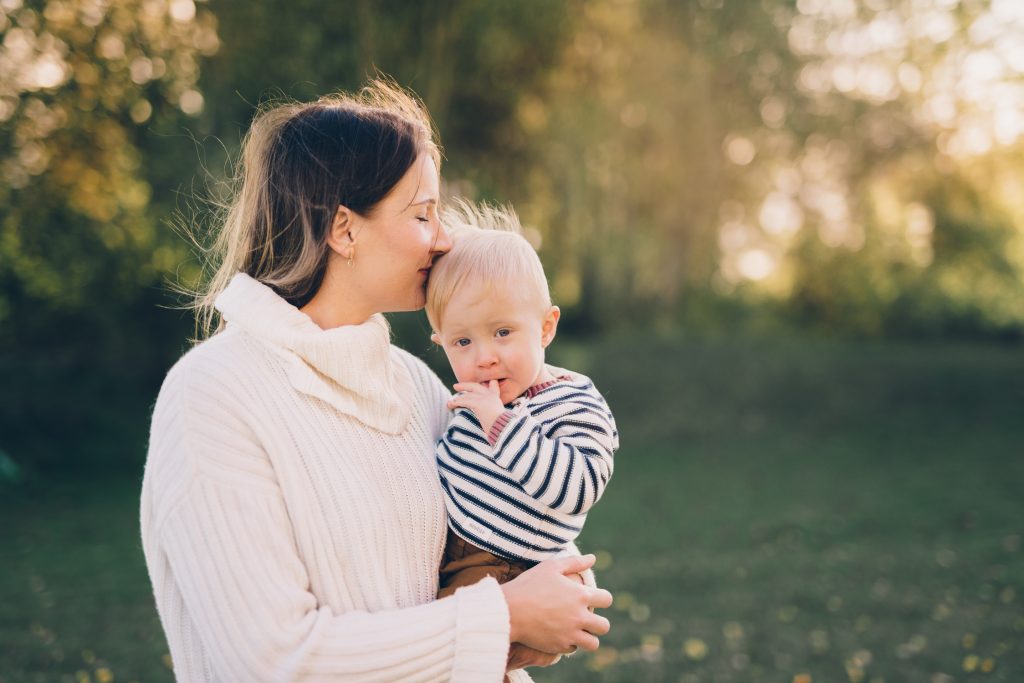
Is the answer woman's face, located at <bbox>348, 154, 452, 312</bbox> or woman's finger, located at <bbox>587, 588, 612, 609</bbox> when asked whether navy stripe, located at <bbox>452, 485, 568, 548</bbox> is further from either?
woman's face, located at <bbox>348, 154, 452, 312</bbox>

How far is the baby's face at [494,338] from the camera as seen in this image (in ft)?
7.51

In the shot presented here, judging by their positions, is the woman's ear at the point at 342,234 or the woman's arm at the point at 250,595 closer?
the woman's arm at the point at 250,595

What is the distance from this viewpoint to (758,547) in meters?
8.08

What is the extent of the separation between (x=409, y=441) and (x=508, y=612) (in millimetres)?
471

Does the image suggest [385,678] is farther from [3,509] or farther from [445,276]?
[3,509]

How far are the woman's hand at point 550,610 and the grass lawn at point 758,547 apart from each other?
3656mm

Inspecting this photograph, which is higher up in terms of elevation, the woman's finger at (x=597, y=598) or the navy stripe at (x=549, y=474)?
the navy stripe at (x=549, y=474)

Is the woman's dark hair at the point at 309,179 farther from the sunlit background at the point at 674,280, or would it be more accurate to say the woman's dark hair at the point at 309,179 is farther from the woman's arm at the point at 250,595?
the sunlit background at the point at 674,280

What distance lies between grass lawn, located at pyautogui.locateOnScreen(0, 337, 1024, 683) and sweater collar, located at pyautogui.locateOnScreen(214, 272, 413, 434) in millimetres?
3818

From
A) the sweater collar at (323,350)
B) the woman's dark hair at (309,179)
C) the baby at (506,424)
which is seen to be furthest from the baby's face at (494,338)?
the woman's dark hair at (309,179)

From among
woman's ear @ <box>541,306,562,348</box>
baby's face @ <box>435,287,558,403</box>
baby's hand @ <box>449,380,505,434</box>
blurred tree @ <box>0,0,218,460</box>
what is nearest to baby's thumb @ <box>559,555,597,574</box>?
baby's hand @ <box>449,380,505,434</box>

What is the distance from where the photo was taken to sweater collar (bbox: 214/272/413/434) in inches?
77.5

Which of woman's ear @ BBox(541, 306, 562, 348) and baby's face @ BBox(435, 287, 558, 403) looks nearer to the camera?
baby's face @ BBox(435, 287, 558, 403)

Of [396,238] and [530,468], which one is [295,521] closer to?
[530,468]
